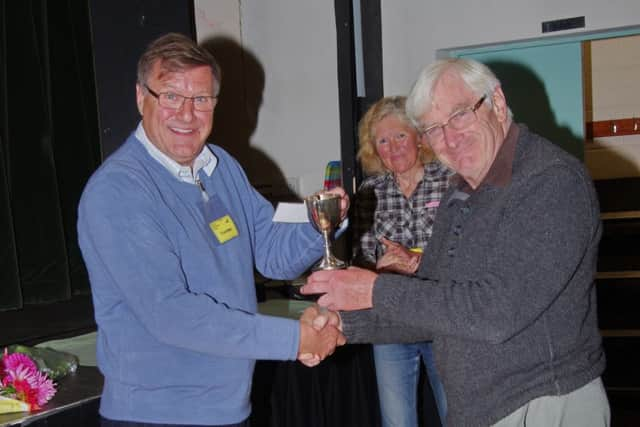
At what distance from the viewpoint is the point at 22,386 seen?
1926 millimetres

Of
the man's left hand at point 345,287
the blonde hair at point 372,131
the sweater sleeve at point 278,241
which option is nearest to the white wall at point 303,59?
the blonde hair at point 372,131

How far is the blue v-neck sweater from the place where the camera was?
1.44 m

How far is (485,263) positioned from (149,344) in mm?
757

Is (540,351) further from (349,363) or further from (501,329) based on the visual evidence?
(349,363)

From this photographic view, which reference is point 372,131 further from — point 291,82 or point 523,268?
point 291,82

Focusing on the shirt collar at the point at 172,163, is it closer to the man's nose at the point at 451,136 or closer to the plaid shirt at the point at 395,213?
the man's nose at the point at 451,136

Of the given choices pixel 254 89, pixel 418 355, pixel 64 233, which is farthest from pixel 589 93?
pixel 64 233

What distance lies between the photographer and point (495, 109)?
1.58 m

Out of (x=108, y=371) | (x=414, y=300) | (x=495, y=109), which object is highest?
(x=495, y=109)

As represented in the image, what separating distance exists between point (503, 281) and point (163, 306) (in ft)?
2.35

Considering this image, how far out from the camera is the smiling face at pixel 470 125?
156 cm

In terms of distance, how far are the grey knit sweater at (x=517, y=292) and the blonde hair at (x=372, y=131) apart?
132 cm

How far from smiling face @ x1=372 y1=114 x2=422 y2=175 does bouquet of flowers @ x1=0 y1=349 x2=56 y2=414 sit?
1580 mm

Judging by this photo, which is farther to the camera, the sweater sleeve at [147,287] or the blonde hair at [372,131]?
the blonde hair at [372,131]
